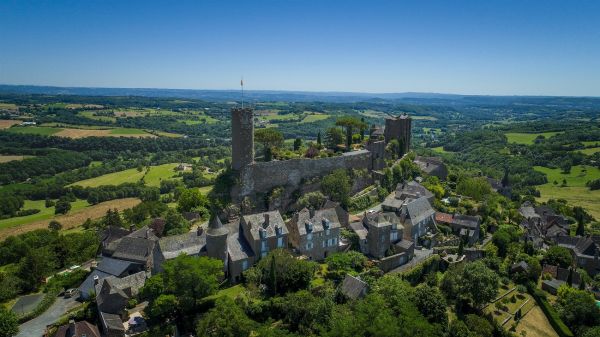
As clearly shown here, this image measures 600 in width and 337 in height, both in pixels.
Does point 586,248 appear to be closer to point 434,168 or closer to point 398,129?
point 434,168

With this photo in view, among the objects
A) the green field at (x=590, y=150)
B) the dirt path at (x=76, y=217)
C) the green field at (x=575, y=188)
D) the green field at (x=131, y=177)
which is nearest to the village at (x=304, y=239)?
the dirt path at (x=76, y=217)

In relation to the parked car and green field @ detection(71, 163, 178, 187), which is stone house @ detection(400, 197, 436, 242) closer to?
the parked car

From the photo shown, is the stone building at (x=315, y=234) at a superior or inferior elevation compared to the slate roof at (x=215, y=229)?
inferior

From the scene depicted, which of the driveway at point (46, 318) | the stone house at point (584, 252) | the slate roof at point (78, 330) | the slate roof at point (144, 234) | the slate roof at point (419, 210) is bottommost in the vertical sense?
the stone house at point (584, 252)

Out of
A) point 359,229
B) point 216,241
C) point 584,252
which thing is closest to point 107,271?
point 216,241

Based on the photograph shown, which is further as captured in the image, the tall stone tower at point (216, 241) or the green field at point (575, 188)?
the green field at point (575, 188)

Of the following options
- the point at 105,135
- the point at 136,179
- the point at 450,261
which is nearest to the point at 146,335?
the point at 450,261

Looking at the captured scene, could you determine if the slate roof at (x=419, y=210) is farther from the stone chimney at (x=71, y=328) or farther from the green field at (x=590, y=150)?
the green field at (x=590, y=150)

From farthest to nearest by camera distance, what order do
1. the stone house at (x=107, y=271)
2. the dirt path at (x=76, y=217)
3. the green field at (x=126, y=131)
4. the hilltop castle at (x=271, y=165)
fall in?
the green field at (x=126, y=131)
the dirt path at (x=76, y=217)
the hilltop castle at (x=271, y=165)
the stone house at (x=107, y=271)
